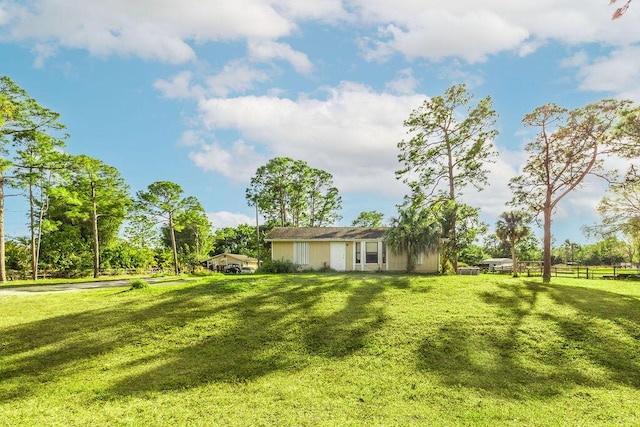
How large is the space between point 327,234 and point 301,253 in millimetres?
2230

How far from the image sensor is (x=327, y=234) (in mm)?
27547

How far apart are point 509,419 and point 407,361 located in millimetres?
2788

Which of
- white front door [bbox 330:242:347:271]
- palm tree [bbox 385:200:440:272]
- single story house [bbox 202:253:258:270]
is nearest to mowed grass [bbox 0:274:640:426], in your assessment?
palm tree [bbox 385:200:440:272]

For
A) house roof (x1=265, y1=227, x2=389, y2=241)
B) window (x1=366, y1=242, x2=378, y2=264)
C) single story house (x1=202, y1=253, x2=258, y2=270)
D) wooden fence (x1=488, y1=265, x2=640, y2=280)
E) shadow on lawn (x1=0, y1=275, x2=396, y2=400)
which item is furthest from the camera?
single story house (x1=202, y1=253, x2=258, y2=270)

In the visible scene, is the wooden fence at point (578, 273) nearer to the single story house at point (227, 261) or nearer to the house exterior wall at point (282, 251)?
the house exterior wall at point (282, 251)

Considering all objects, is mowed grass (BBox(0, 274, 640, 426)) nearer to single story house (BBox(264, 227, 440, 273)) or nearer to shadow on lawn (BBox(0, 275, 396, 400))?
shadow on lawn (BBox(0, 275, 396, 400))

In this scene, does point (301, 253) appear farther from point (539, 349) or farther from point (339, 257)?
point (539, 349)

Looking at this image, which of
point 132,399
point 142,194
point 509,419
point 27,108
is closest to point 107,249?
point 142,194

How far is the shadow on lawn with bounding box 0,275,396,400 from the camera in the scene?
27.4 feet

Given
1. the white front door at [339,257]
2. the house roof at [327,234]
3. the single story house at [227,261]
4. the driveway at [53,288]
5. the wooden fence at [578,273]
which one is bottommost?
the single story house at [227,261]

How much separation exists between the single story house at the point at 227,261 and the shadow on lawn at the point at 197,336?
40860mm

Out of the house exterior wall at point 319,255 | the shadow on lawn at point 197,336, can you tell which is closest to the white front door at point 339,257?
the house exterior wall at point 319,255

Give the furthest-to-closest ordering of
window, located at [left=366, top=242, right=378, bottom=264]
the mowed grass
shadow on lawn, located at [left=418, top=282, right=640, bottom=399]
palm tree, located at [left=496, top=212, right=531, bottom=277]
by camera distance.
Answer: palm tree, located at [left=496, top=212, right=531, bottom=277]
window, located at [left=366, top=242, right=378, bottom=264]
shadow on lawn, located at [left=418, top=282, right=640, bottom=399]
the mowed grass

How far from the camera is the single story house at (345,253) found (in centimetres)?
2606
